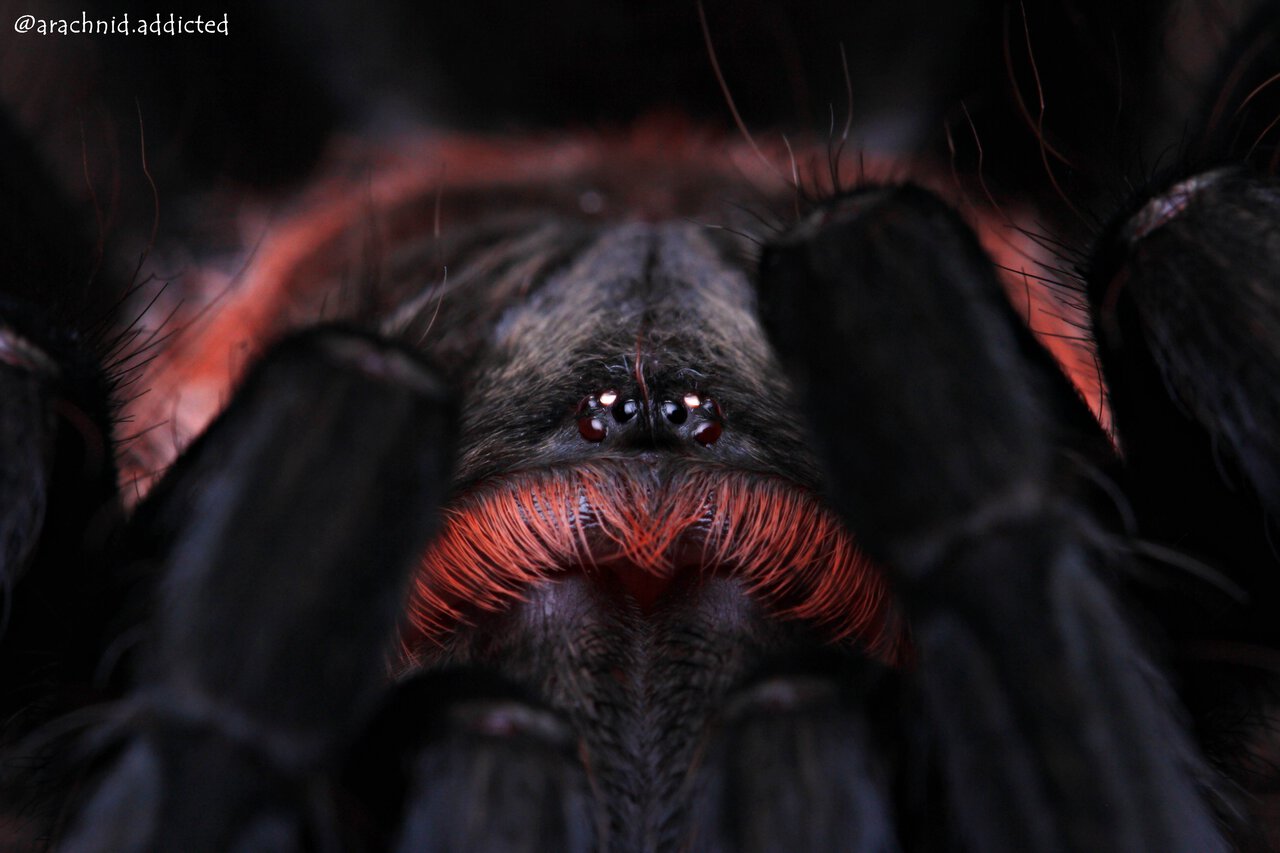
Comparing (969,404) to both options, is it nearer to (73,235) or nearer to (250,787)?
(250,787)

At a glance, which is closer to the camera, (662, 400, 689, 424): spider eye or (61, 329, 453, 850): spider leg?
(61, 329, 453, 850): spider leg

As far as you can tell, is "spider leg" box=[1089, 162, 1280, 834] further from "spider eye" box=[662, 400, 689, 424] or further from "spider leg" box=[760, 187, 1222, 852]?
"spider eye" box=[662, 400, 689, 424]

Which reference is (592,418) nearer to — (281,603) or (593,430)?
(593,430)

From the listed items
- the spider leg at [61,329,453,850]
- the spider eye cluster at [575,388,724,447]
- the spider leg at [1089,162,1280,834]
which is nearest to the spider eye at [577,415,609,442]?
the spider eye cluster at [575,388,724,447]

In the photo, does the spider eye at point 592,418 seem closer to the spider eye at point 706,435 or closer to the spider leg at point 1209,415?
the spider eye at point 706,435

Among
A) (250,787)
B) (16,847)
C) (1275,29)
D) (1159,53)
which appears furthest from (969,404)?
(1159,53)

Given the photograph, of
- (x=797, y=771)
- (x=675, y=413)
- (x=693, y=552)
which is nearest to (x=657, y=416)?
(x=675, y=413)

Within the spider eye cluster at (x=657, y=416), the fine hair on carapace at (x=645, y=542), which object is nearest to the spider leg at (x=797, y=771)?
the fine hair on carapace at (x=645, y=542)
